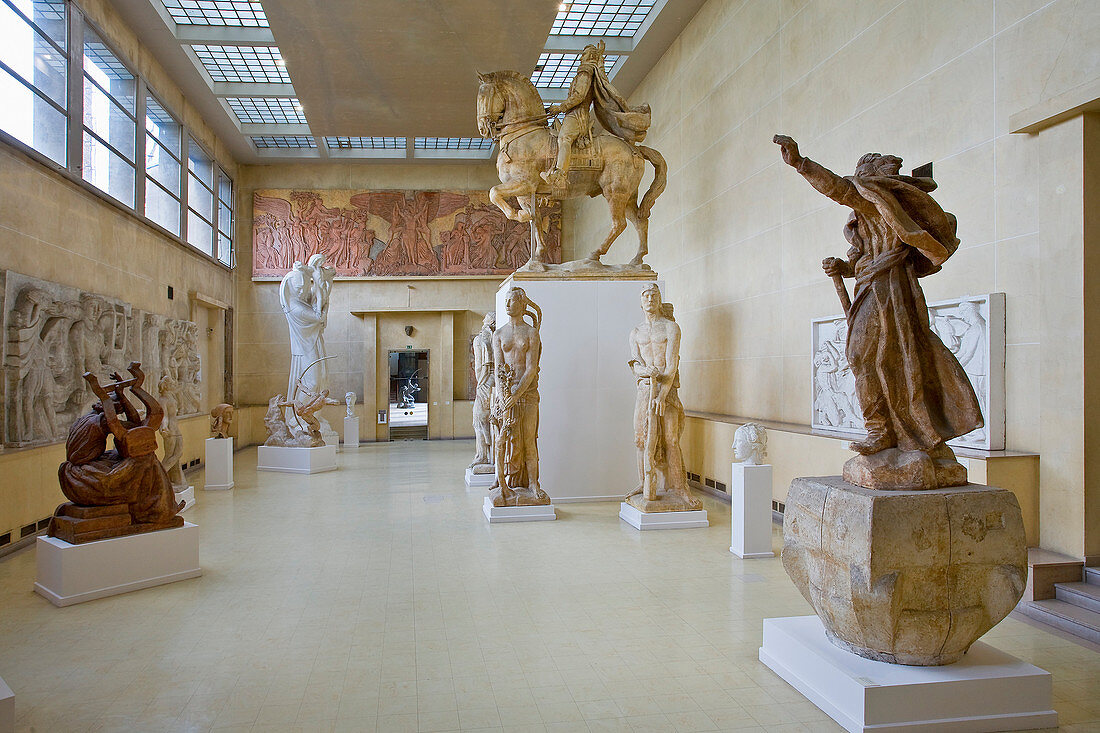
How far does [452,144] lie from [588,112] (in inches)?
395

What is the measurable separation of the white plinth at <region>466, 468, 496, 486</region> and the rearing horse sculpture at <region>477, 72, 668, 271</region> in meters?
3.59

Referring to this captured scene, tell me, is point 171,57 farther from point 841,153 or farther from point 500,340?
point 841,153

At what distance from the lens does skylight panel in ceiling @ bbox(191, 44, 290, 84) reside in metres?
14.2

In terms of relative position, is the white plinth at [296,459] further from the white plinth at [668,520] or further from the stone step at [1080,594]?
the stone step at [1080,594]

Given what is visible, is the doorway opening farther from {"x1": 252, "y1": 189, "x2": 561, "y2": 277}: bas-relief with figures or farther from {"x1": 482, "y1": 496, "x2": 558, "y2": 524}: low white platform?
{"x1": 482, "y1": 496, "x2": 558, "y2": 524}: low white platform

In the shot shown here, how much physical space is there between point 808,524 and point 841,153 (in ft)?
19.0

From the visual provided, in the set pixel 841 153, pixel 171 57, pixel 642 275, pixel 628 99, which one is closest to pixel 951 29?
pixel 841 153

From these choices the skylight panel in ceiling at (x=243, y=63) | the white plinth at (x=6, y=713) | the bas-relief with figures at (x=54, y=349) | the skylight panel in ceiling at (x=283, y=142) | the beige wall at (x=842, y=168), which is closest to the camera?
the white plinth at (x=6, y=713)

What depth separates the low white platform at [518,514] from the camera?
28.9ft

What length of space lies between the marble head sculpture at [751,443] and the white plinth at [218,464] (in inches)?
320

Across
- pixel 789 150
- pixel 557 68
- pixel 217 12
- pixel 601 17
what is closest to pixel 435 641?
pixel 789 150

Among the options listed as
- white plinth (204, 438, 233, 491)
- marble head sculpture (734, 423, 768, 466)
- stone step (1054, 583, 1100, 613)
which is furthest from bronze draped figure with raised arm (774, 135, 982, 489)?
white plinth (204, 438, 233, 491)

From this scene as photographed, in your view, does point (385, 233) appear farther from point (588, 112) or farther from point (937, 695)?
point (937, 695)

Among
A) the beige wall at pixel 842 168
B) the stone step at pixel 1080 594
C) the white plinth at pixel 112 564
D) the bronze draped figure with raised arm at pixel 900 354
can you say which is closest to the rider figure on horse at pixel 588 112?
the beige wall at pixel 842 168
